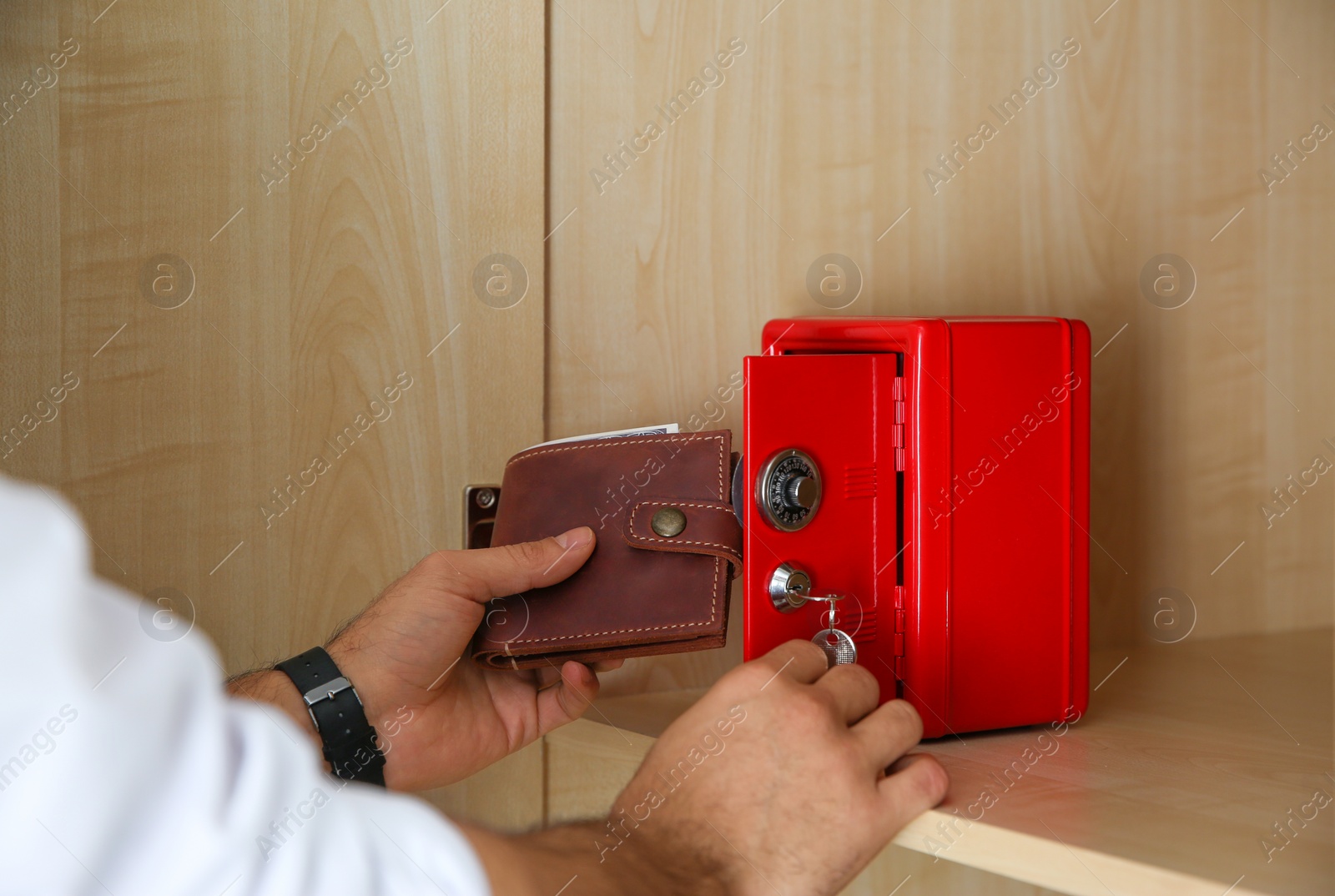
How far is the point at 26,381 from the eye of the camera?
0.98 metres

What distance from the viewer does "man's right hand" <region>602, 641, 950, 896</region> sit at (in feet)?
2.35

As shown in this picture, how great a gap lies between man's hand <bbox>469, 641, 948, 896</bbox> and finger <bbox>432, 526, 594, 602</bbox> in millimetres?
223

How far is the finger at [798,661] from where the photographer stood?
2.69 feet

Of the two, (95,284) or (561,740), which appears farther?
(561,740)

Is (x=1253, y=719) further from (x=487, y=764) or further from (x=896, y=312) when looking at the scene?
(x=487, y=764)

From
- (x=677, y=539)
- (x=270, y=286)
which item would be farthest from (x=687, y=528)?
(x=270, y=286)

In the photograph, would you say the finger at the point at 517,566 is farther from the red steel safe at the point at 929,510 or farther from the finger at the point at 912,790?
the finger at the point at 912,790

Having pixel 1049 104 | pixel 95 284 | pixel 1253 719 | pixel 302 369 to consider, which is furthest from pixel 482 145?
pixel 1253 719

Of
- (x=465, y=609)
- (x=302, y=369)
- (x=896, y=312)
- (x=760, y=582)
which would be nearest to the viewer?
(x=760, y=582)

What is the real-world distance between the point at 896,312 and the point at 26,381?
955 millimetres

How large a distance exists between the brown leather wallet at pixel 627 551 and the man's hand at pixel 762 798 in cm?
15

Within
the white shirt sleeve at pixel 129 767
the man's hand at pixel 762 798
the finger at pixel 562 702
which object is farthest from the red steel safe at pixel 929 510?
the white shirt sleeve at pixel 129 767

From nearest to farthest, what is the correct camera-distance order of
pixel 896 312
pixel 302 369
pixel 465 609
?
pixel 465 609 < pixel 302 369 < pixel 896 312

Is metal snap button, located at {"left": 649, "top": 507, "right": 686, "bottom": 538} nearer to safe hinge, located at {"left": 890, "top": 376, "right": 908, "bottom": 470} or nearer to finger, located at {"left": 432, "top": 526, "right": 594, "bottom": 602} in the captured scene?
finger, located at {"left": 432, "top": 526, "right": 594, "bottom": 602}
